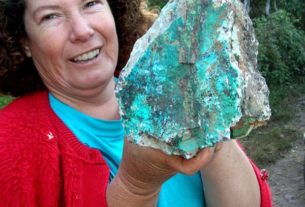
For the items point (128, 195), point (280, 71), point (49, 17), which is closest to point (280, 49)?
point (280, 71)

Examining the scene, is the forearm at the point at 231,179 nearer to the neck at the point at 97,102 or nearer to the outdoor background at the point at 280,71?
the neck at the point at 97,102

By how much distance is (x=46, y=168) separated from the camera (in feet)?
4.62

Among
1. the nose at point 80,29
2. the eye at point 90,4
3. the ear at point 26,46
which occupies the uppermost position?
the eye at point 90,4

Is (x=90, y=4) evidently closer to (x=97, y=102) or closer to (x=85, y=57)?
(x=85, y=57)

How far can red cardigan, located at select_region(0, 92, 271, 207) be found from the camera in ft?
4.54

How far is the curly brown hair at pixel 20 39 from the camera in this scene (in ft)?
5.24

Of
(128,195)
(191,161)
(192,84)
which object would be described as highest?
(192,84)

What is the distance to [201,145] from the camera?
97cm

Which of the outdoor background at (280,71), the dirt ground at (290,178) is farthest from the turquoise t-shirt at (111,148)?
the outdoor background at (280,71)

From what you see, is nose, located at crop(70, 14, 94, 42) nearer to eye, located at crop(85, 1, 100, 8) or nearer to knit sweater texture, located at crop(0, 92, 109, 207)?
eye, located at crop(85, 1, 100, 8)

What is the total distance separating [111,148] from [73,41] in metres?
0.34

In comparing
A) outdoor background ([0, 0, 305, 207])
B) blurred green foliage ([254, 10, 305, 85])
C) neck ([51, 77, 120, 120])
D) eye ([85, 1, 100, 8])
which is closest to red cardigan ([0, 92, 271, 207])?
neck ([51, 77, 120, 120])

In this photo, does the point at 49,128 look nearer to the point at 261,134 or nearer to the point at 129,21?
the point at 129,21

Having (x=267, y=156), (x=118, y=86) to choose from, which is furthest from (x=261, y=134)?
(x=118, y=86)
